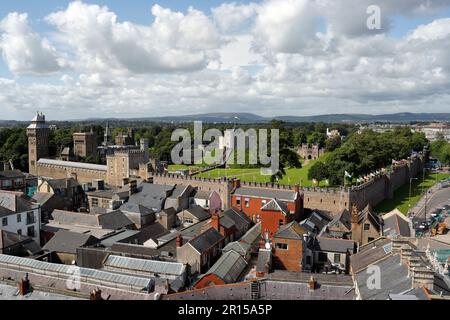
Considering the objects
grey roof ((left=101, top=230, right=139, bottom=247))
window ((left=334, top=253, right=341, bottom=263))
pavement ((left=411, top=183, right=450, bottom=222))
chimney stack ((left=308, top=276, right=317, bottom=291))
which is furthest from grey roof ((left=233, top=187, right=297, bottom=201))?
chimney stack ((left=308, top=276, right=317, bottom=291))

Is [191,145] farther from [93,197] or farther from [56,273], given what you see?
[56,273]

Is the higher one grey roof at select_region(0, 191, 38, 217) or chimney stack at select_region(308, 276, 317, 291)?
grey roof at select_region(0, 191, 38, 217)

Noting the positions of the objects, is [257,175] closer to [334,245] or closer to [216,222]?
[216,222]

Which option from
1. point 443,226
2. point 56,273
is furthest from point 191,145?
point 56,273

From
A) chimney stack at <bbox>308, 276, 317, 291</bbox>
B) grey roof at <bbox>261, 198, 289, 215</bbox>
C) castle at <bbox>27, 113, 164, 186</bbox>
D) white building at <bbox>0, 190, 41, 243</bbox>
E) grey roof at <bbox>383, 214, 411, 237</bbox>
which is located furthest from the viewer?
castle at <bbox>27, 113, 164, 186</bbox>

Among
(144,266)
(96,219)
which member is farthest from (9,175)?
(144,266)

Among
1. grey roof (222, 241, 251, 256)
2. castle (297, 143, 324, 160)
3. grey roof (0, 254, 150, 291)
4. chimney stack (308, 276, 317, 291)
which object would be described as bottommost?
grey roof (222, 241, 251, 256)

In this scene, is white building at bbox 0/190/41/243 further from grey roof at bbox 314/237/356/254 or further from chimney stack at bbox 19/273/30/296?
grey roof at bbox 314/237/356/254
